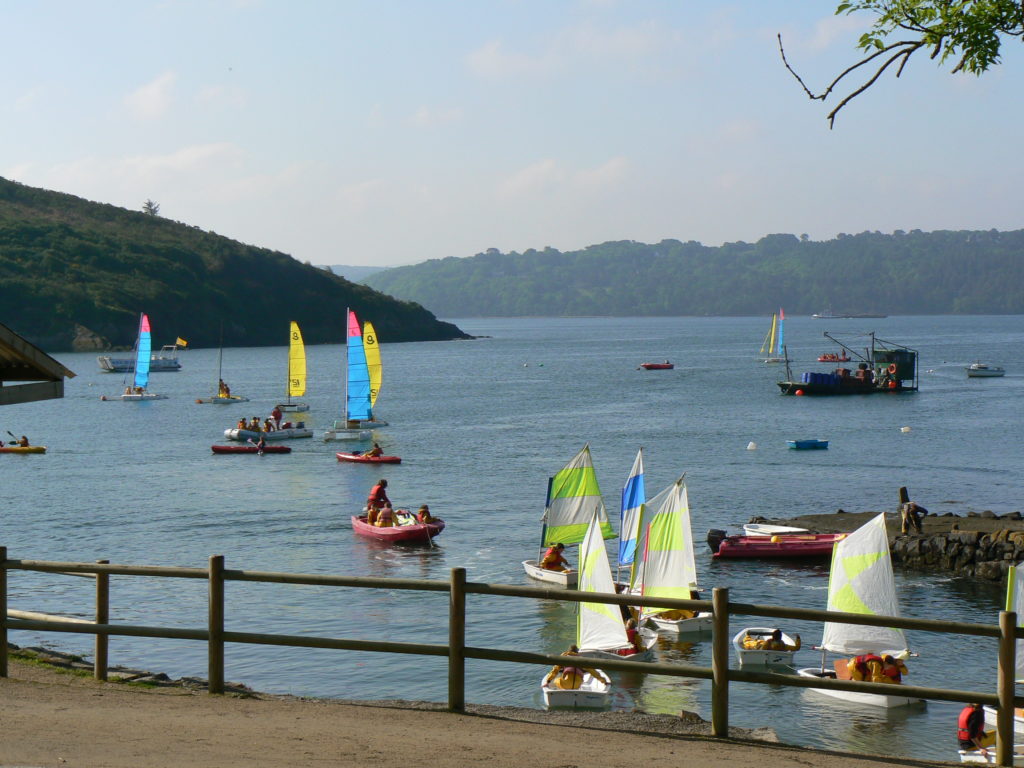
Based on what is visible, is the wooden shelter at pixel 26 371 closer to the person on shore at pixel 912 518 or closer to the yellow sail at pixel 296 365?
the person on shore at pixel 912 518

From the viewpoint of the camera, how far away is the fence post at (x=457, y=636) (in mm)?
11547

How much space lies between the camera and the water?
24.0m

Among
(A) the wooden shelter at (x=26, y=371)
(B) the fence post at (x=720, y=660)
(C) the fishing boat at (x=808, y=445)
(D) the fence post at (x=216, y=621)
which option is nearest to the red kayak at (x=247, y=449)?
(C) the fishing boat at (x=808, y=445)

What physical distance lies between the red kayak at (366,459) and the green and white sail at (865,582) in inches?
1618

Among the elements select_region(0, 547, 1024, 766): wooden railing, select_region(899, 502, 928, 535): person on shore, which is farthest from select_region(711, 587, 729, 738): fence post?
select_region(899, 502, 928, 535): person on shore

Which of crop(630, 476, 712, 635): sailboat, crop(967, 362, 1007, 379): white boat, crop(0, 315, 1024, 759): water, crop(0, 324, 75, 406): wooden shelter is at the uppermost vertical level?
crop(0, 324, 75, 406): wooden shelter

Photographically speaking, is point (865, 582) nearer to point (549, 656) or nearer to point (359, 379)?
point (549, 656)

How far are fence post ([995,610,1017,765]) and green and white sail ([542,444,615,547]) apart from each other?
2123 centimetres

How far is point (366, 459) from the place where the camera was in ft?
203

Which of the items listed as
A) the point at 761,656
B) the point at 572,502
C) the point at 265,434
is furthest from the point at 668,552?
the point at 265,434

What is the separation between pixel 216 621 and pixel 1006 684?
7522 mm

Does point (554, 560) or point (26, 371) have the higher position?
point (26, 371)

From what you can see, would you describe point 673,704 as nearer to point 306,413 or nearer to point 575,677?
point 575,677

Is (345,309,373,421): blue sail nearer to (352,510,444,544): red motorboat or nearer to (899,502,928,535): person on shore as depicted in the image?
(352,510,444,544): red motorboat
